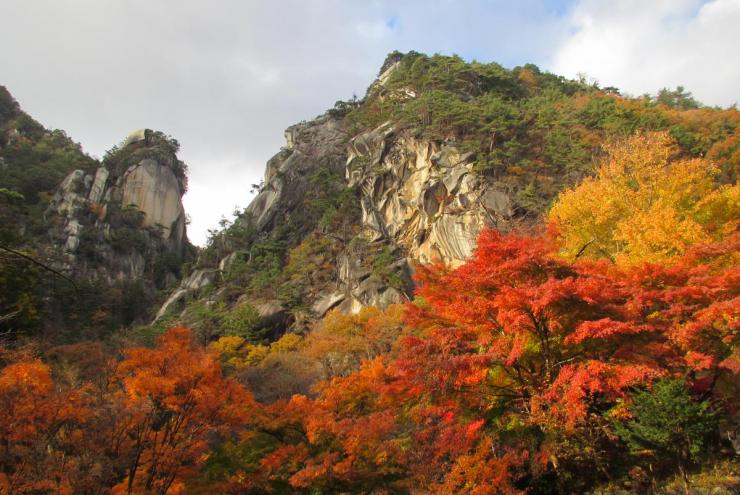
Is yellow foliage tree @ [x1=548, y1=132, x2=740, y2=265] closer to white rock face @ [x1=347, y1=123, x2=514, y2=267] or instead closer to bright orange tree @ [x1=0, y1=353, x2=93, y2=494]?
white rock face @ [x1=347, y1=123, x2=514, y2=267]

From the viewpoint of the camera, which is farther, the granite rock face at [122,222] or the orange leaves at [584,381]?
the granite rock face at [122,222]

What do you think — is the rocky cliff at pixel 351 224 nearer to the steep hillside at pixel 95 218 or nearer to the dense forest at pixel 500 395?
the steep hillside at pixel 95 218

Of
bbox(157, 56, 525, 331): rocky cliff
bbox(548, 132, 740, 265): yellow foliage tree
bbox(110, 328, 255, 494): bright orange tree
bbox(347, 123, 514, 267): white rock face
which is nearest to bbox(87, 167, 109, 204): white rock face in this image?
bbox(157, 56, 525, 331): rocky cliff

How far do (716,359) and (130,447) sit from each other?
13839mm

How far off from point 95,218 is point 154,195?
933 cm

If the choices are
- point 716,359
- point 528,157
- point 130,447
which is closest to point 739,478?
point 716,359

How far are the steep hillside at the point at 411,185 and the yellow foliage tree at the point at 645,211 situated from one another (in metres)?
12.1

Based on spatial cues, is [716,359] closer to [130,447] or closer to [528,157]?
[130,447]

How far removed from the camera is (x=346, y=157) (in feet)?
180

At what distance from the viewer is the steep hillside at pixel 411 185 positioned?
36.2 metres

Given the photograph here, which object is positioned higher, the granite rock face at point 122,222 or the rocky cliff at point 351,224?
the granite rock face at point 122,222

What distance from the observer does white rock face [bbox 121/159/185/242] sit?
64938 millimetres

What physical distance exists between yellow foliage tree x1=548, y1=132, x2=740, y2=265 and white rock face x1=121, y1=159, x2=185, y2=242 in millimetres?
56748

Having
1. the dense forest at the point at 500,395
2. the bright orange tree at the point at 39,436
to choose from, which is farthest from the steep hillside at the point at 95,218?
the bright orange tree at the point at 39,436
